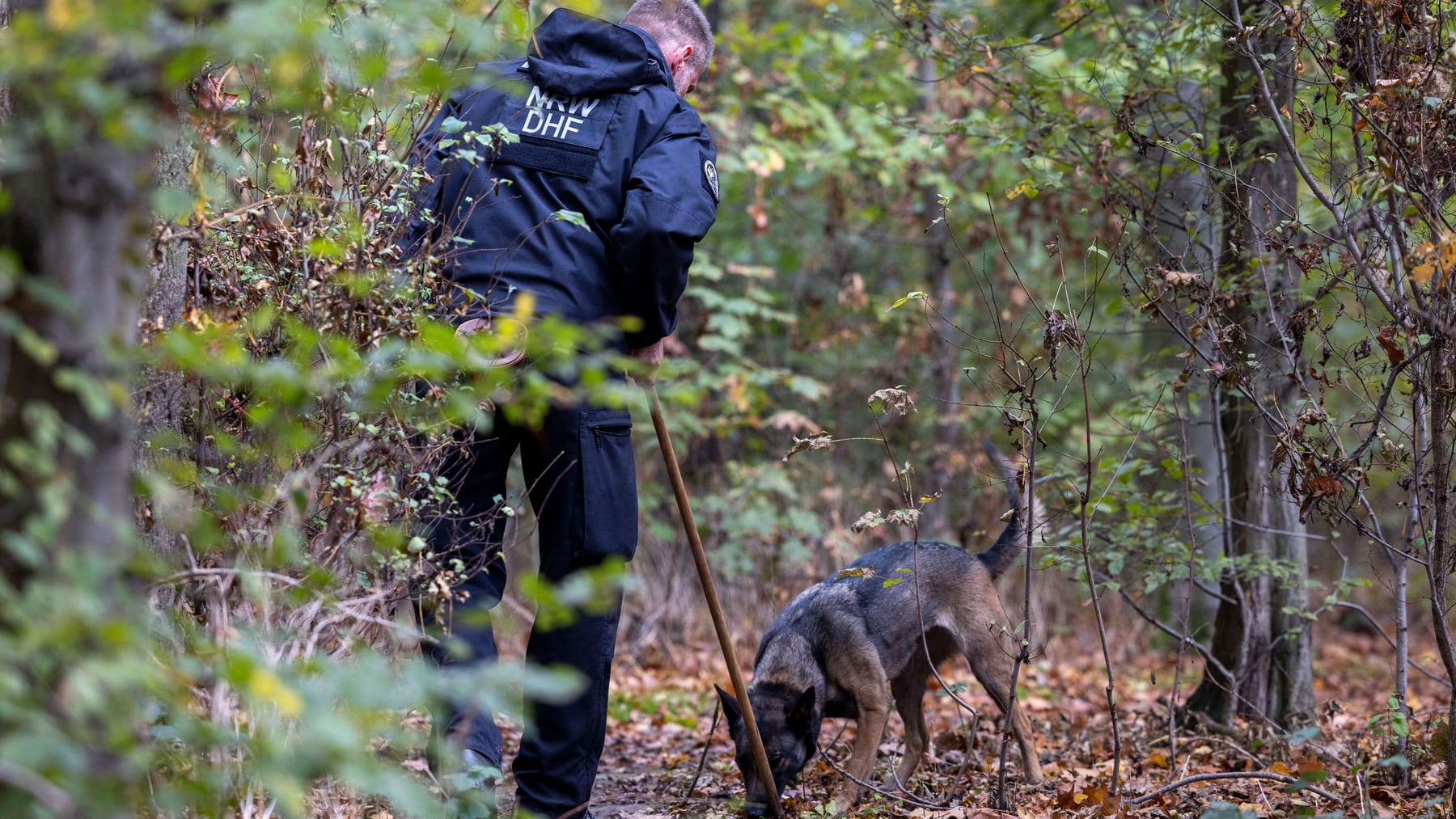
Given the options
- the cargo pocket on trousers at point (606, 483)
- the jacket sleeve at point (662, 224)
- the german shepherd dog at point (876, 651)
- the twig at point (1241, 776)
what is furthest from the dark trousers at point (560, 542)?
the twig at point (1241, 776)

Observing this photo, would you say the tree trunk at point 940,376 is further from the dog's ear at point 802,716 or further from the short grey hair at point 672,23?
the short grey hair at point 672,23

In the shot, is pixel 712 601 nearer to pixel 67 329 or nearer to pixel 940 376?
pixel 67 329

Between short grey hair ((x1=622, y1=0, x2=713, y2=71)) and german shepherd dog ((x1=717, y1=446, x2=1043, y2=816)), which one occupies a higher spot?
short grey hair ((x1=622, y1=0, x2=713, y2=71))

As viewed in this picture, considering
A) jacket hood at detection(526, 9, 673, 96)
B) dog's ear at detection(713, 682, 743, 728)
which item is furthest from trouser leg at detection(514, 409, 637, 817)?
jacket hood at detection(526, 9, 673, 96)

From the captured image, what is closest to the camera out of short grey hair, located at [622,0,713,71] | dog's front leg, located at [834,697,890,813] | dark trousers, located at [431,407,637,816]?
dark trousers, located at [431,407,637,816]

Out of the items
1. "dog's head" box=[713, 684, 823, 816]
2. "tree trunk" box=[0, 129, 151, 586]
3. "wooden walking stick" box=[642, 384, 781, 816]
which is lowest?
"dog's head" box=[713, 684, 823, 816]

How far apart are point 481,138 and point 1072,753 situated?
4045 mm

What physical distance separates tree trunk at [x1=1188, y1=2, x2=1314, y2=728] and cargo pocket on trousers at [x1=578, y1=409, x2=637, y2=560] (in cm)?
262

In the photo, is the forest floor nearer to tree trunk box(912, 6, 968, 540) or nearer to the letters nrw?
tree trunk box(912, 6, 968, 540)

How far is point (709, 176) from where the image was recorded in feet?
13.1

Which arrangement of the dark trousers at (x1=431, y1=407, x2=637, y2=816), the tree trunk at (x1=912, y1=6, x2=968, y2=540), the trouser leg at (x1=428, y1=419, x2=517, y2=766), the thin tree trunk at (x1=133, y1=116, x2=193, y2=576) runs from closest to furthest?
the thin tree trunk at (x1=133, y1=116, x2=193, y2=576)
the trouser leg at (x1=428, y1=419, x2=517, y2=766)
the dark trousers at (x1=431, y1=407, x2=637, y2=816)
the tree trunk at (x1=912, y1=6, x2=968, y2=540)

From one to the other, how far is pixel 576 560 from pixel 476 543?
1.11 feet

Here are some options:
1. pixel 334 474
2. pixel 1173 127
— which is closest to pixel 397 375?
pixel 334 474

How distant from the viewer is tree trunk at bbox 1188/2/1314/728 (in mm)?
4719
